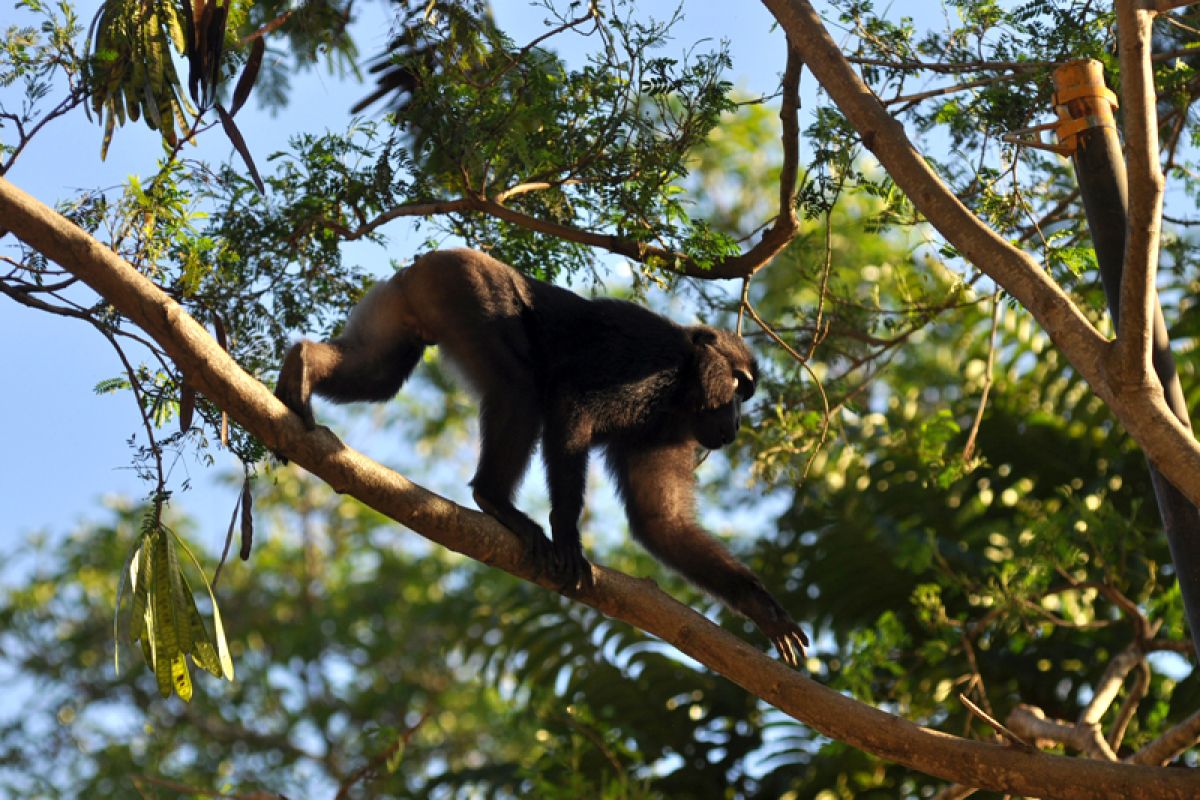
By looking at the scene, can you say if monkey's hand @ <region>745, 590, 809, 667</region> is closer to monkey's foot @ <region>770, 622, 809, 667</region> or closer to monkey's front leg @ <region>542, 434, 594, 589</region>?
monkey's foot @ <region>770, 622, 809, 667</region>

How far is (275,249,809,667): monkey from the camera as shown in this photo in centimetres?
464

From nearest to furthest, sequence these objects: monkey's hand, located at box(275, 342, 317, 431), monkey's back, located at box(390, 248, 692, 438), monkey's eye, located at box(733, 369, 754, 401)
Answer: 1. monkey's hand, located at box(275, 342, 317, 431)
2. monkey's back, located at box(390, 248, 692, 438)
3. monkey's eye, located at box(733, 369, 754, 401)

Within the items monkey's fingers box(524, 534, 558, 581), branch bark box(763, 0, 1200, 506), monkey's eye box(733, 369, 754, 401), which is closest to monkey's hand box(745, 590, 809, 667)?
monkey's fingers box(524, 534, 558, 581)

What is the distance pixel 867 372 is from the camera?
6.81m

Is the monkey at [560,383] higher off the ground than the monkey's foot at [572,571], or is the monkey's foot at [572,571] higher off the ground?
the monkey at [560,383]

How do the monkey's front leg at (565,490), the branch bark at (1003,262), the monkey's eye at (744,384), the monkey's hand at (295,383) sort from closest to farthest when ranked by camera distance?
the branch bark at (1003,262)
the monkey's hand at (295,383)
the monkey's front leg at (565,490)
the monkey's eye at (744,384)

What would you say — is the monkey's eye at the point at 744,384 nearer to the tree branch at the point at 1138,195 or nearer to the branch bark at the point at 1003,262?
the branch bark at the point at 1003,262

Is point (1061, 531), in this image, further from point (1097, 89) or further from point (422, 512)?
point (422, 512)

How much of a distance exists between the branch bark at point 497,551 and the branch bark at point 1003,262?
952mm

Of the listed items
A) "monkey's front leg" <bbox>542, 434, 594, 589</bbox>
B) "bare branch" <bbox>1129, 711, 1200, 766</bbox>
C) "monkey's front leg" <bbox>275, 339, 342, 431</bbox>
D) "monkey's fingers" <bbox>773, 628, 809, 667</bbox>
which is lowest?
"bare branch" <bbox>1129, 711, 1200, 766</bbox>

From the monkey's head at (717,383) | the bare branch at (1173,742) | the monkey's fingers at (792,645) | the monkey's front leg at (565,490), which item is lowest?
the bare branch at (1173,742)

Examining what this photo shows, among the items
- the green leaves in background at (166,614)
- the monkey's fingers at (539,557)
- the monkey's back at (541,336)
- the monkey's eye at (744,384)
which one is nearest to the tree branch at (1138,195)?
the monkey's fingers at (539,557)

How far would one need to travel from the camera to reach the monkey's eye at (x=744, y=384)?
5660mm

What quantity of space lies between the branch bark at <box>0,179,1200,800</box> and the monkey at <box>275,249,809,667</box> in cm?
37
